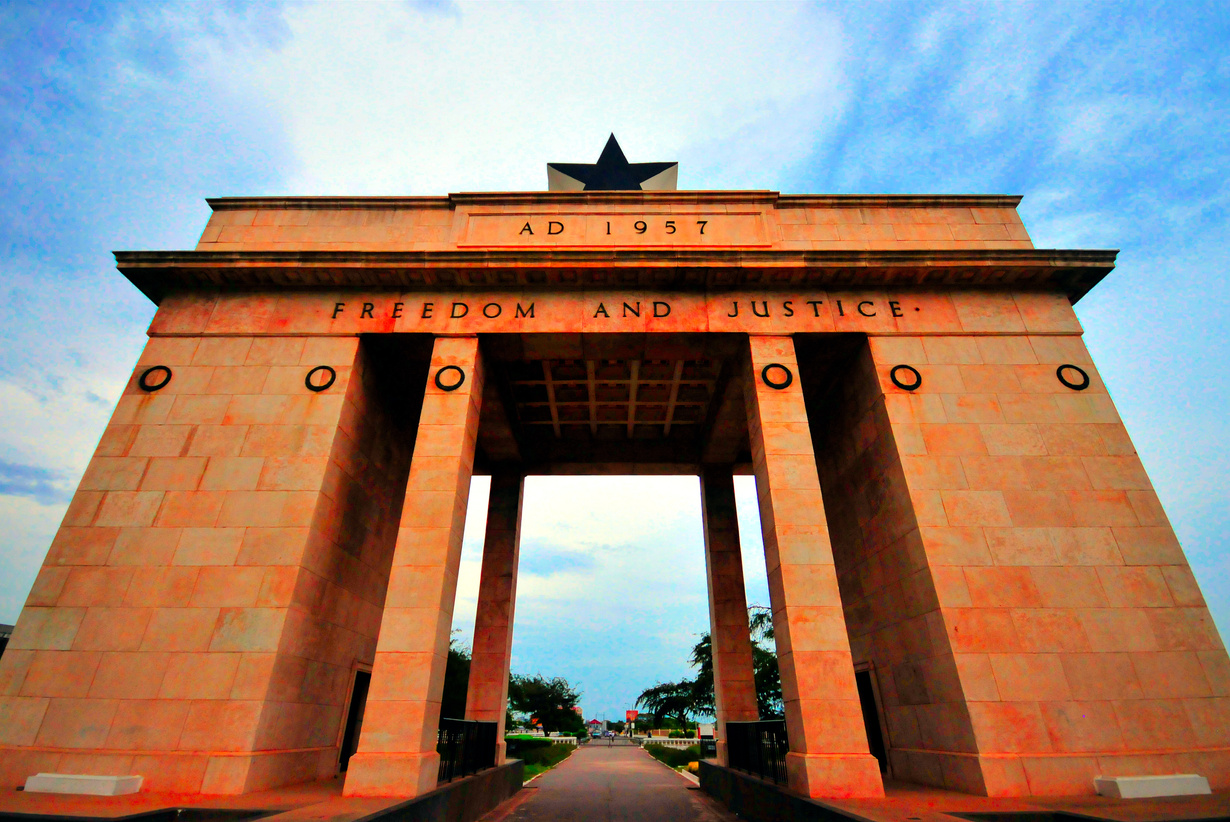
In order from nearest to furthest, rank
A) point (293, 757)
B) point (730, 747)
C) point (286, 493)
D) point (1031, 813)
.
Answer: point (1031, 813), point (293, 757), point (286, 493), point (730, 747)

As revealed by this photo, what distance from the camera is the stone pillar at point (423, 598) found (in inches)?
394

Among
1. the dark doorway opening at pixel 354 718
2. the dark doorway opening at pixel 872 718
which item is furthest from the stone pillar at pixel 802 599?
the dark doorway opening at pixel 354 718

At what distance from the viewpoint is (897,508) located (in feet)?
42.7

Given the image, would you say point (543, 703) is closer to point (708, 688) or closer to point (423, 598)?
point (708, 688)

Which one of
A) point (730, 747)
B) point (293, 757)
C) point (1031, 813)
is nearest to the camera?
point (1031, 813)

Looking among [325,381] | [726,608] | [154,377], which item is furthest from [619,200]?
[726,608]

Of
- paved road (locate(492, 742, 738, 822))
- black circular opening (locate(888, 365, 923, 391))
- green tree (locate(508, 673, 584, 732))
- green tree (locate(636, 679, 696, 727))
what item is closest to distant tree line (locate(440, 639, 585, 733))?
green tree (locate(508, 673, 584, 732))

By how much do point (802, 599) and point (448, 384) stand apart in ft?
32.3

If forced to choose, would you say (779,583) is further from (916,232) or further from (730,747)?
(916,232)

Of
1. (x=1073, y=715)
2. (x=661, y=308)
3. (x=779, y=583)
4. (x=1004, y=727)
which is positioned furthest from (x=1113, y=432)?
(x=661, y=308)

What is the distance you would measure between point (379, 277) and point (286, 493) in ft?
20.1

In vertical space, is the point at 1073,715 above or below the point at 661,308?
below

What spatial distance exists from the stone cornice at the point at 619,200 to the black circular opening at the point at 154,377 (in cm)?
566

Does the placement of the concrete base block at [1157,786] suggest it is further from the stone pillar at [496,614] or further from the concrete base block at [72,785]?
the concrete base block at [72,785]
